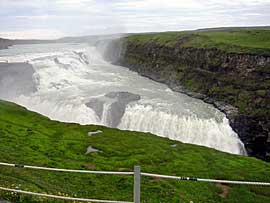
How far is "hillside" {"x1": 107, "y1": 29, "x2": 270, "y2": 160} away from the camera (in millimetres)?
66188

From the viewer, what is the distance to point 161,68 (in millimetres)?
97250

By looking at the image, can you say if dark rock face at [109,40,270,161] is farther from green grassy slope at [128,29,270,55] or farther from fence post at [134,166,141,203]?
fence post at [134,166,141,203]

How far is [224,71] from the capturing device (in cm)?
8138

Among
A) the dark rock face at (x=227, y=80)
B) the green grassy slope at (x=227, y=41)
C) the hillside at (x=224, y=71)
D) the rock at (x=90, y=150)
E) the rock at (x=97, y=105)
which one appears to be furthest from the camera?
the green grassy slope at (x=227, y=41)

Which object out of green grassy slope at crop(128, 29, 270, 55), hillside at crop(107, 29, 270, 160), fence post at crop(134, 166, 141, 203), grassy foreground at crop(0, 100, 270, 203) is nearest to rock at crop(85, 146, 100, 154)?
A: grassy foreground at crop(0, 100, 270, 203)

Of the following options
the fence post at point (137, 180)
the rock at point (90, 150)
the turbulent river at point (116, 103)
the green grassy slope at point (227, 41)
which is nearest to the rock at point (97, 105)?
the turbulent river at point (116, 103)

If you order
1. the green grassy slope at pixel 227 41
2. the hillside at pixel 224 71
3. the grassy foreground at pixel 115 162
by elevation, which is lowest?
the grassy foreground at pixel 115 162

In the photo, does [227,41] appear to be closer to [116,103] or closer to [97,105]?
[116,103]

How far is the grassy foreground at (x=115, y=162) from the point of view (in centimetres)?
2888

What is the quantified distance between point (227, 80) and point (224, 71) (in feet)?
8.83

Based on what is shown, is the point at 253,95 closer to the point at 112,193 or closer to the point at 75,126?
the point at 75,126

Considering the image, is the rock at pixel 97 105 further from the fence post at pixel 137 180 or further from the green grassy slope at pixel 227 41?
the fence post at pixel 137 180

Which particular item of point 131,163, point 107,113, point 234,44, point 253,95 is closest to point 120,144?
point 131,163

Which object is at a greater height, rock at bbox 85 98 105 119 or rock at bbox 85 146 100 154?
rock at bbox 85 98 105 119
